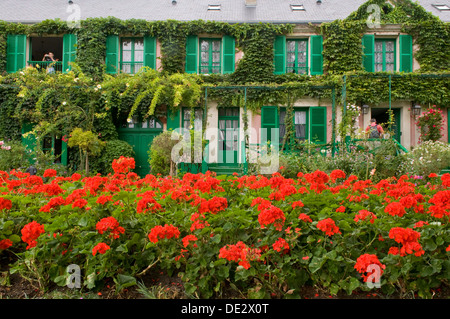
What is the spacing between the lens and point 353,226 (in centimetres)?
249

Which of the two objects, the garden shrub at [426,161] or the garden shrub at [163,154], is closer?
the garden shrub at [426,161]

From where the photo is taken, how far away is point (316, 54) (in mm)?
12719

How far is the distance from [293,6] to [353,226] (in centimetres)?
1385

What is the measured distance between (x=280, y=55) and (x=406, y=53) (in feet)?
14.4

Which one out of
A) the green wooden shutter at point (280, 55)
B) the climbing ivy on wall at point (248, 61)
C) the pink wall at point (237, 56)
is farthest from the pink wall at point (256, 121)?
the pink wall at point (237, 56)

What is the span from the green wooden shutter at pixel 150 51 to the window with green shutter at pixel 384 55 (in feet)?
26.2

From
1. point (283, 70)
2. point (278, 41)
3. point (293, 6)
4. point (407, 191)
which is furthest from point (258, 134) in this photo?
point (407, 191)

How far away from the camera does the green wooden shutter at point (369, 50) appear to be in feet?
41.3

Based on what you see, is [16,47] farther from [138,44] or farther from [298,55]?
[298,55]

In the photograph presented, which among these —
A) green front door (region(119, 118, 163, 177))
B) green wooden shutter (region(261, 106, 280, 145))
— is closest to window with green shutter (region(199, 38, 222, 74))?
green wooden shutter (region(261, 106, 280, 145))

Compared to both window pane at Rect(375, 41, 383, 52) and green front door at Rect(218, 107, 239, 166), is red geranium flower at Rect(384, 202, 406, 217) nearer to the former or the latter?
green front door at Rect(218, 107, 239, 166)

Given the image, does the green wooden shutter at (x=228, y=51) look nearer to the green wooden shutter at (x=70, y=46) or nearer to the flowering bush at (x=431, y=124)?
the green wooden shutter at (x=70, y=46)

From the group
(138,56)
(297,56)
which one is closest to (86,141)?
(138,56)

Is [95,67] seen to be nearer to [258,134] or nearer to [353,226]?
[258,134]
